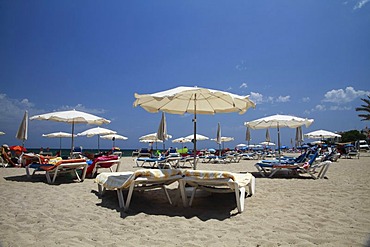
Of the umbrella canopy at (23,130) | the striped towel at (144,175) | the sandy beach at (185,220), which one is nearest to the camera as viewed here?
the sandy beach at (185,220)

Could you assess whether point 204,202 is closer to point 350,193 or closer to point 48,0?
point 350,193

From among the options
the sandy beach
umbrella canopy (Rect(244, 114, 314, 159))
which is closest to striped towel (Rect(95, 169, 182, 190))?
the sandy beach

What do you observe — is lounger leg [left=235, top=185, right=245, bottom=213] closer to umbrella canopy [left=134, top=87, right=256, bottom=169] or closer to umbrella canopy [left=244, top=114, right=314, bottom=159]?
umbrella canopy [left=134, top=87, right=256, bottom=169]

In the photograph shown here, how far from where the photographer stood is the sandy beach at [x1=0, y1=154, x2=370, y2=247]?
246cm

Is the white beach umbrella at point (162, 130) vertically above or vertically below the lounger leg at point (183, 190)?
above

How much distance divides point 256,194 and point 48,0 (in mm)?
9602

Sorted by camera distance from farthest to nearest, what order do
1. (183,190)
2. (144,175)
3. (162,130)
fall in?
(162,130) → (183,190) → (144,175)

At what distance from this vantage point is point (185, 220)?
3.14 m

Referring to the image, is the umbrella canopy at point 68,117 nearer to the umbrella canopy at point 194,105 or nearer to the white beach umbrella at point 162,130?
the umbrella canopy at point 194,105

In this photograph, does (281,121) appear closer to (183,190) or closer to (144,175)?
(183,190)

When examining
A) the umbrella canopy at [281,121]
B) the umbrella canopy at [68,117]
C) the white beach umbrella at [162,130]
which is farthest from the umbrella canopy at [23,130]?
the umbrella canopy at [281,121]

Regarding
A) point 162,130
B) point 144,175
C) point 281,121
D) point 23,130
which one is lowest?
point 144,175

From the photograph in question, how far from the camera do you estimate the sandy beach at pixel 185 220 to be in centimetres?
246

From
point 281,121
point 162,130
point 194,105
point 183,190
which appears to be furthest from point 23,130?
point 281,121
